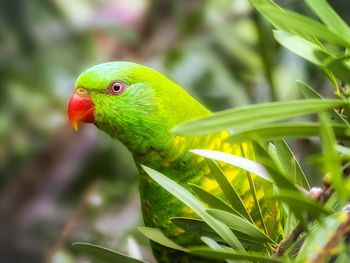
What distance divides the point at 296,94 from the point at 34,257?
46.3 inches

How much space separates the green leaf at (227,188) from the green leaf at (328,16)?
0.16m

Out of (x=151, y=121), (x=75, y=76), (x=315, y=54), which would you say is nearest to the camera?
(x=315, y=54)

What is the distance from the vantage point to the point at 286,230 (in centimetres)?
64

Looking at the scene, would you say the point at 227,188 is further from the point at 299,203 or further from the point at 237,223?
the point at 299,203

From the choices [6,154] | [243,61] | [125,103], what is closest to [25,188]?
[6,154]

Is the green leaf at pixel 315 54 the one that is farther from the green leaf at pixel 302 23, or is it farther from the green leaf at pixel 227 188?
the green leaf at pixel 227 188

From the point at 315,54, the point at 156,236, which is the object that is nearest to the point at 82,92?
the point at 156,236

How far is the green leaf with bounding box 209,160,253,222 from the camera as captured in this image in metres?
0.60

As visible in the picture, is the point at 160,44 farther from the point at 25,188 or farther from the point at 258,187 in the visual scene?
the point at 258,187

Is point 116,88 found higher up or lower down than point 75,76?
lower down

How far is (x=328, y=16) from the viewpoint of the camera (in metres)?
0.50

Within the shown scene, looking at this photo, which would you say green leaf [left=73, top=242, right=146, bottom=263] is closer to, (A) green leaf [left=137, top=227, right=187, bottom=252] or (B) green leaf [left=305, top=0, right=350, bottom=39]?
(A) green leaf [left=137, top=227, right=187, bottom=252]

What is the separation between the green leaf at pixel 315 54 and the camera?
49 cm

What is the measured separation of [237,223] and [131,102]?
0.54 meters
